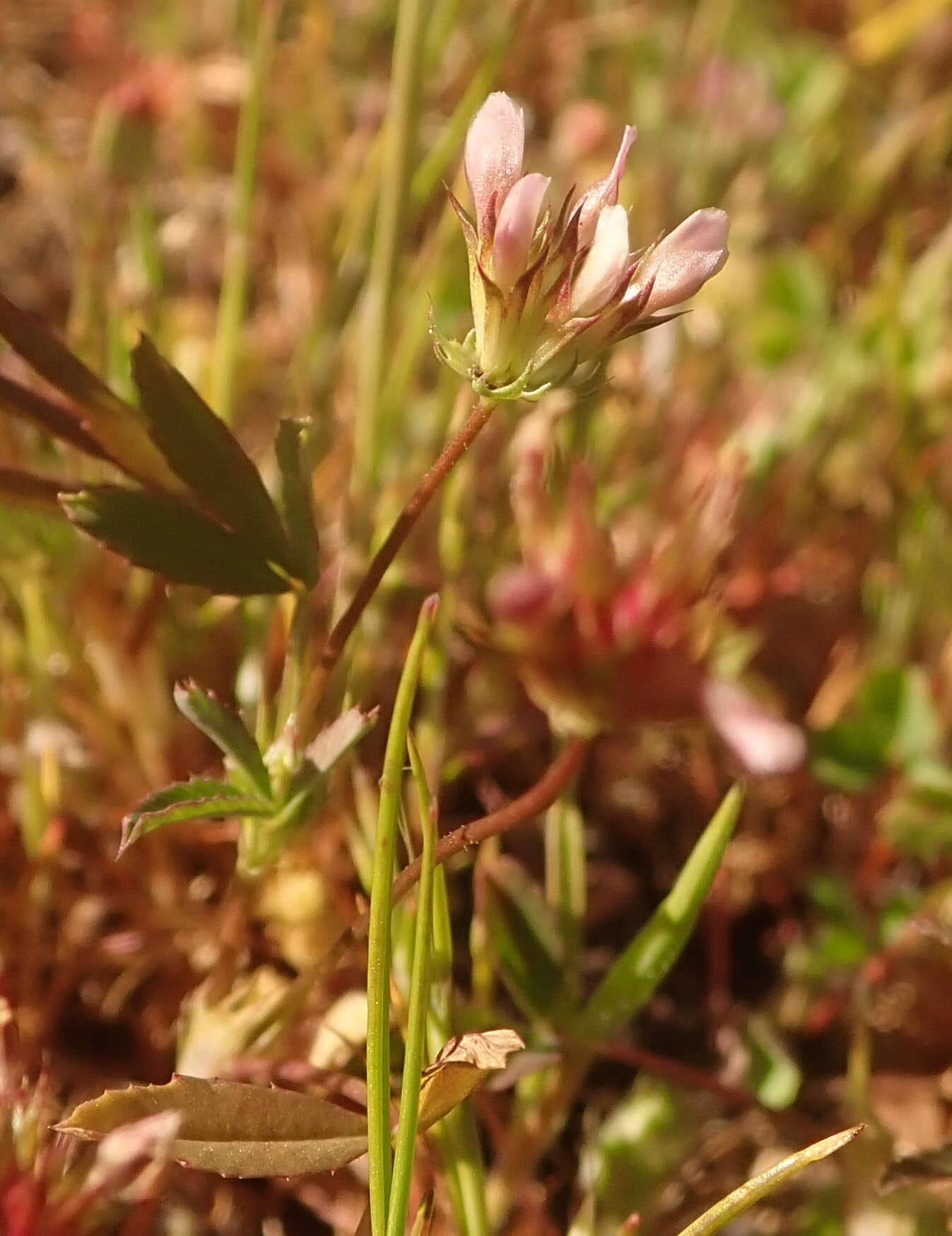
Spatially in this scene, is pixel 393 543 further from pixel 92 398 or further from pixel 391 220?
pixel 391 220

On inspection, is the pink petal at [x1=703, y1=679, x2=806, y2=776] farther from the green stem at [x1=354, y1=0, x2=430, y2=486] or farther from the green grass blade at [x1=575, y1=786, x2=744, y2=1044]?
the green stem at [x1=354, y1=0, x2=430, y2=486]

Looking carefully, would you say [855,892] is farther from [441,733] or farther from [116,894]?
[116,894]

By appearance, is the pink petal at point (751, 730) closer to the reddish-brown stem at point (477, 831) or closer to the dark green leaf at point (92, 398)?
the reddish-brown stem at point (477, 831)

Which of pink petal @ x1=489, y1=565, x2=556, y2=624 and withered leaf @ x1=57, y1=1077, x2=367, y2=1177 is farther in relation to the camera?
pink petal @ x1=489, y1=565, x2=556, y2=624

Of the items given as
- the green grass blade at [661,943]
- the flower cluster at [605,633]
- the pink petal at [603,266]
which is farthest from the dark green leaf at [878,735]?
the pink petal at [603,266]

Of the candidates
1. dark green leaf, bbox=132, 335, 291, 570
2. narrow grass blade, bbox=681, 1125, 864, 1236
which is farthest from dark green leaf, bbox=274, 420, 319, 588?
narrow grass blade, bbox=681, 1125, 864, 1236

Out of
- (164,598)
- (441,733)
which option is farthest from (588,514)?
(164,598)

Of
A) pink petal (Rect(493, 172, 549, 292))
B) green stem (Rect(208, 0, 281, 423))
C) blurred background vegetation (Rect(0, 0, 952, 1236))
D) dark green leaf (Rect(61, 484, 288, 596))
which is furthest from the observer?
green stem (Rect(208, 0, 281, 423))
